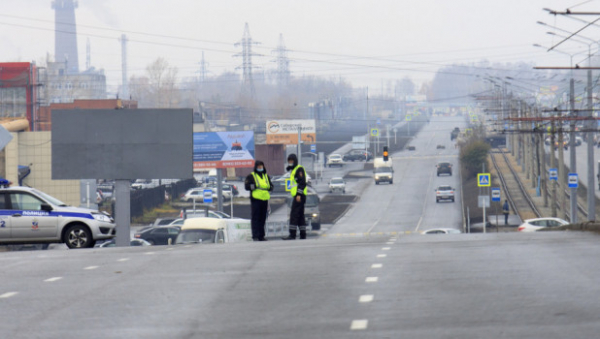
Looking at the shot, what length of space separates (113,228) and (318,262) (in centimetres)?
862

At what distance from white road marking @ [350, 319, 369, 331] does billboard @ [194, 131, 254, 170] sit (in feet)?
197

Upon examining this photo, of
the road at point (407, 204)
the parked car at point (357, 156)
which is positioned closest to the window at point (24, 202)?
the road at point (407, 204)

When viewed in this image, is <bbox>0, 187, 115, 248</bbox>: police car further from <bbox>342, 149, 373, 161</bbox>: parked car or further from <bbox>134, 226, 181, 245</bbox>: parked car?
<bbox>342, 149, 373, 161</bbox>: parked car

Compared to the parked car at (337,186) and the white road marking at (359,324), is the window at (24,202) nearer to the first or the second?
the white road marking at (359,324)

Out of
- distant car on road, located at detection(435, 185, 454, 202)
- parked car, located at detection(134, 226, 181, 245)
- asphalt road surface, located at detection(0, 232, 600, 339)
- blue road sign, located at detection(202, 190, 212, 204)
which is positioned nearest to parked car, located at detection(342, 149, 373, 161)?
distant car on road, located at detection(435, 185, 454, 202)

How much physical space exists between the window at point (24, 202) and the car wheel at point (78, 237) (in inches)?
33.0

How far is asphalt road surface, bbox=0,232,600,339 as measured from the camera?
8.62 m

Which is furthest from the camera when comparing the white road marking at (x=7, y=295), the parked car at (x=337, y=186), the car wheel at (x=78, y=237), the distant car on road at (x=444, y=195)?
the parked car at (x=337, y=186)

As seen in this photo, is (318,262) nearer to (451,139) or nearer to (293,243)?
(293,243)

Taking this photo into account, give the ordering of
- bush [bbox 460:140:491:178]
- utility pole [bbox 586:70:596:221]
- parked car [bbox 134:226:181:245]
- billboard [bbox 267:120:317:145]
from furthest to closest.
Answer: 1. billboard [bbox 267:120:317:145]
2. bush [bbox 460:140:491:178]
3. utility pole [bbox 586:70:596:221]
4. parked car [bbox 134:226:181:245]

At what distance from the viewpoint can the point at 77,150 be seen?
27.2 m

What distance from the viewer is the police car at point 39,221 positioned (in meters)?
20.0

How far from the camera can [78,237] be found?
20.4 metres

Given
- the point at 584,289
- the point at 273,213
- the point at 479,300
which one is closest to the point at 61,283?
the point at 479,300
